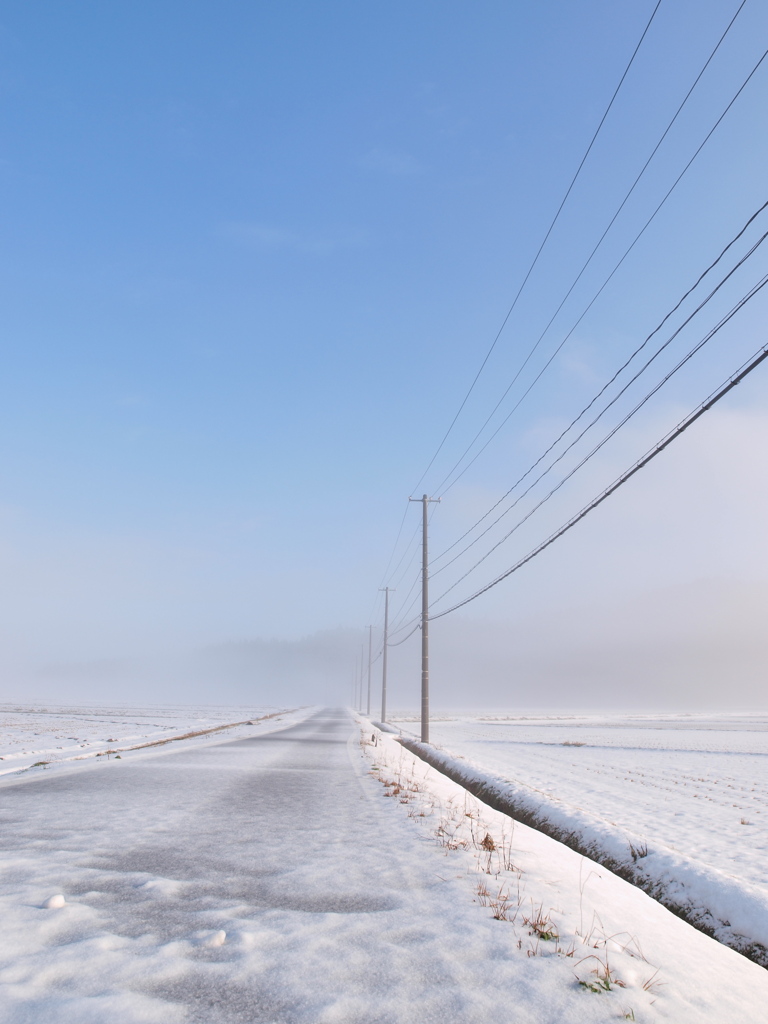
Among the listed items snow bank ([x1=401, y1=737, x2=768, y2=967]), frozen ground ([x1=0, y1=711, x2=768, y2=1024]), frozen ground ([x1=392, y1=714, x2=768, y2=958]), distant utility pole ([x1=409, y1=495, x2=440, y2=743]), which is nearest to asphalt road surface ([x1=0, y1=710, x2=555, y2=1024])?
frozen ground ([x1=0, y1=711, x2=768, y2=1024])

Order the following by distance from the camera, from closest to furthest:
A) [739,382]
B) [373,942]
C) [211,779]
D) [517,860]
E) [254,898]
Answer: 1. [373,942]
2. [254,898]
3. [517,860]
4. [739,382]
5. [211,779]

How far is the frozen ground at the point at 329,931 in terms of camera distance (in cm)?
345

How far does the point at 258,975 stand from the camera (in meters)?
3.74

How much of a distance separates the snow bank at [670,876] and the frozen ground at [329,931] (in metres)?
0.67

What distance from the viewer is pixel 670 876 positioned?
7113 mm

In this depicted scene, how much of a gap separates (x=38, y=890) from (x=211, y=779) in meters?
8.63

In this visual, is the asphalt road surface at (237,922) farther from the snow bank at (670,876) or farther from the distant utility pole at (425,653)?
the distant utility pole at (425,653)

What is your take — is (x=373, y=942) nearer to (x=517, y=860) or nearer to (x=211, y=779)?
(x=517, y=860)

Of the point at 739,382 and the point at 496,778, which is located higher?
the point at 739,382

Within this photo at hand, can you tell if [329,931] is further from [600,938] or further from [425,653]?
[425,653]

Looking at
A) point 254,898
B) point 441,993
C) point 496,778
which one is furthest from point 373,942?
point 496,778

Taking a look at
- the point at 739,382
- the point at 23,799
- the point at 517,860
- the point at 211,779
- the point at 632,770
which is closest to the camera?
the point at 517,860

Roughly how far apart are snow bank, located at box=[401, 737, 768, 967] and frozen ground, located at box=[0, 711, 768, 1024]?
2.19 ft

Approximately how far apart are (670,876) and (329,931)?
4.60 m
